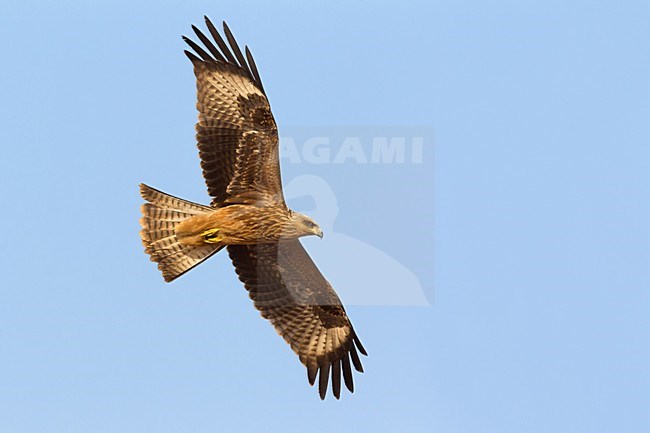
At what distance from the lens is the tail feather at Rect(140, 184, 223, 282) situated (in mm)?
12977

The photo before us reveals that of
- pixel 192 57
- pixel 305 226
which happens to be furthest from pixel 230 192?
pixel 192 57

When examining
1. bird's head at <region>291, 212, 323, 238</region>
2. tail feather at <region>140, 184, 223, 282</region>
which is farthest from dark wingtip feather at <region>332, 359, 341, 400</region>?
tail feather at <region>140, 184, 223, 282</region>

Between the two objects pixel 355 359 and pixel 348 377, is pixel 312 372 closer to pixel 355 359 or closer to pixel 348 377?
pixel 348 377

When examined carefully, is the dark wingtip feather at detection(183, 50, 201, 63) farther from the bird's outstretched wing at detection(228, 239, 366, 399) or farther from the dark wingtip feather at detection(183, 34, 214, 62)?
the bird's outstretched wing at detection(228, 239, 366, 399)

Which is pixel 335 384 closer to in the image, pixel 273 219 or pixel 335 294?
pixel 335 294

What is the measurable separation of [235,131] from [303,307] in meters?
2.39

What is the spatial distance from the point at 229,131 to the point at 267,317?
2385 millimetres

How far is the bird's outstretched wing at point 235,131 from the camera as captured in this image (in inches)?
504

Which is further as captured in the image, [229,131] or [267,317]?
[267,317]

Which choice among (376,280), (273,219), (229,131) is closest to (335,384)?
(376,280)

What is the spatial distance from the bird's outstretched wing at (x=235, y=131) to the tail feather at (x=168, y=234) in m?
0.40

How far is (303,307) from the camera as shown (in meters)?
13.9

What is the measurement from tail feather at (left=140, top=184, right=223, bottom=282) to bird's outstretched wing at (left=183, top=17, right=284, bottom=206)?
399mm

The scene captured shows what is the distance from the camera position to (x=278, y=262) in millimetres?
13625
